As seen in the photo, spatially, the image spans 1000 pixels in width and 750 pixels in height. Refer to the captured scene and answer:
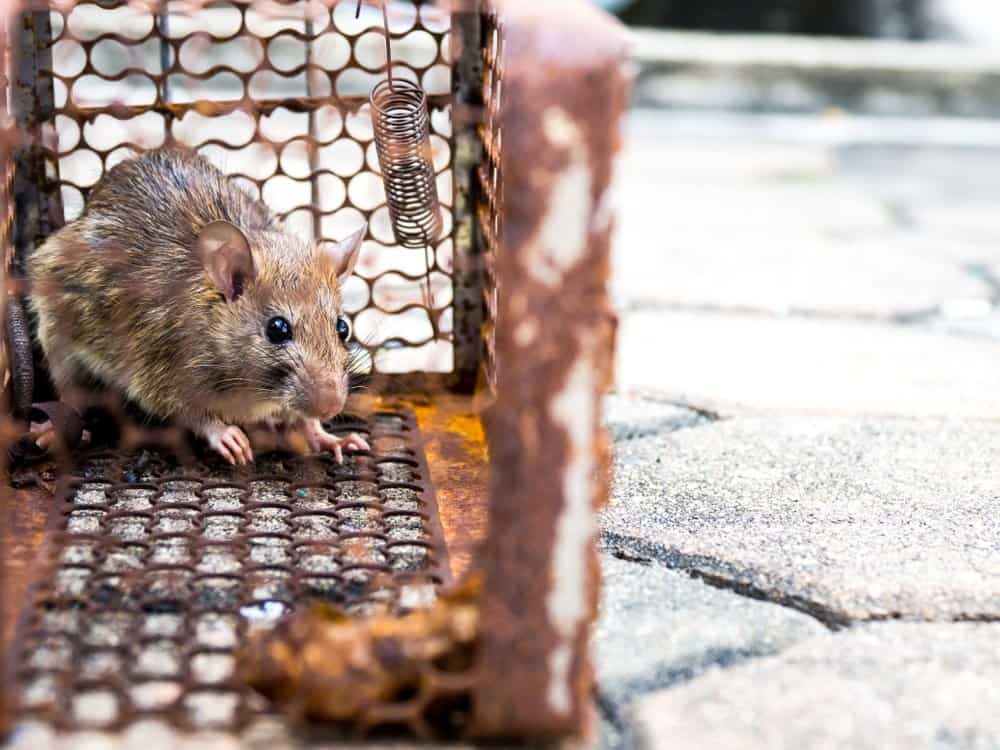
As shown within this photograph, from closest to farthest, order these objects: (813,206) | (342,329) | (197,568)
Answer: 1. (197,568)
2. (342,329)
3. (813,206)

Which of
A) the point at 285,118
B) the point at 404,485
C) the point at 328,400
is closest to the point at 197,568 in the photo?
the point at 404,485

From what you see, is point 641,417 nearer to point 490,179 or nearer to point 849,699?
point 490,179

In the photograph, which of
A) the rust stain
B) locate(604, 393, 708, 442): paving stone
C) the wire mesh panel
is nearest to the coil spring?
the wire mesh panel

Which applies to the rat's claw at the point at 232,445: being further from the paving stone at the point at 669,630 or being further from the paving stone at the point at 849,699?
the paving stone at the point at 849,699

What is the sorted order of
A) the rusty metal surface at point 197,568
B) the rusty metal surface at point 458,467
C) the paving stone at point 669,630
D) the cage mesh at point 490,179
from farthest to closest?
the cage mesh at point 490,179 → the rusty metal surface at point 458,467 → the paving stone at point 669,630 → the rusty metal surface at point 197,568

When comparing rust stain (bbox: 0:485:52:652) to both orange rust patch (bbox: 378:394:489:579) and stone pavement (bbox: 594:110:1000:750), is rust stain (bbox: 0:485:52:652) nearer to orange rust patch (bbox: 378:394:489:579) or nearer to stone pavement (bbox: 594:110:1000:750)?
orange rust patch (bbox: 378:394:489:579)

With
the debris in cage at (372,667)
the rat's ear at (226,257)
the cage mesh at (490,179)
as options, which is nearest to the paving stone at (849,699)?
the debris in cage at (372,667)

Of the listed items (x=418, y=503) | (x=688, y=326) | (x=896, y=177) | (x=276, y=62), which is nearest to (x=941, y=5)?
(x=896, y=177)
